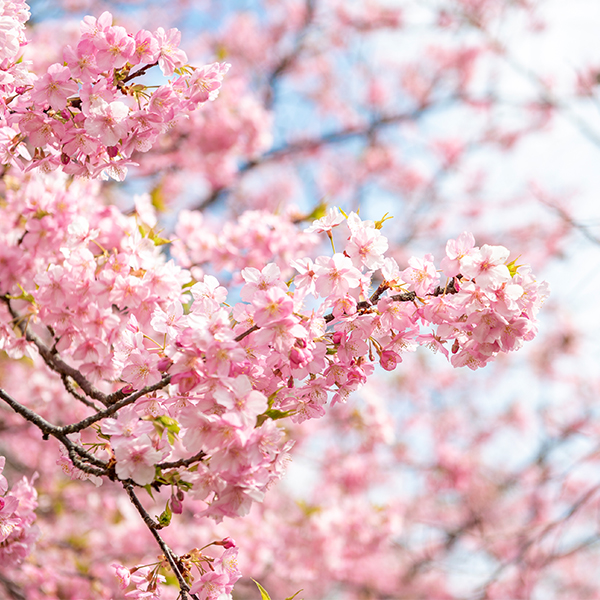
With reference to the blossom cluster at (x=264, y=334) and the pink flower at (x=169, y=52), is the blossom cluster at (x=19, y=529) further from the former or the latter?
the pink flower at (x=169, y=52)

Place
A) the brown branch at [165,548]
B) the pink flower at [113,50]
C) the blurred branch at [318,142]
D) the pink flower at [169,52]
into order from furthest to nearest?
the blurred branch at [318,142] < the pink flower at [169,52] < the pink flower at [113,50] < the brown branch at [165,548]

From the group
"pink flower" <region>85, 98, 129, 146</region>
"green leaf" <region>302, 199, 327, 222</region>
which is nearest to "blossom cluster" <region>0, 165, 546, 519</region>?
"pink flower" <region>85, 98, 129, 146</region>

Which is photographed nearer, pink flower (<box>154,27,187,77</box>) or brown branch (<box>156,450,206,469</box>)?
brown branch (<box>156,450,206,469</box>)

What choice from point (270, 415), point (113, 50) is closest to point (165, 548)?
point (270, 415)

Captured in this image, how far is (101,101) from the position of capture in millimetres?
1426

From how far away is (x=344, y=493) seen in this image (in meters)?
6.48

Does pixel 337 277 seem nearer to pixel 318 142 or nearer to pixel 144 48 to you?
pixel 144 48

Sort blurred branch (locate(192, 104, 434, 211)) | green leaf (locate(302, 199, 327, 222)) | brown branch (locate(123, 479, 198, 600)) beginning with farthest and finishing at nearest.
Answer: blurred branch (locate(192, 104, 434, 211)) < green leaf (locate(302, 199, 327, 222)) < brown branch (locate(123, 479, 198, 600))

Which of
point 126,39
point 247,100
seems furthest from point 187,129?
point 126,39

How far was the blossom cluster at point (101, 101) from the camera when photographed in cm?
142

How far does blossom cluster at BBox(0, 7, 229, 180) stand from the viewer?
1417mm

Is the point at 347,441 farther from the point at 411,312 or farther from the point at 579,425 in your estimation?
the point at 411,312

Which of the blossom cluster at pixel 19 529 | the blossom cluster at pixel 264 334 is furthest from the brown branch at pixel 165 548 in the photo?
the blossom cluster at pixel 19 529

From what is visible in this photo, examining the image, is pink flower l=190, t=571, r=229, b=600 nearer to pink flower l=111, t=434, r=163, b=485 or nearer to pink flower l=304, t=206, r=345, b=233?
pink flower l=111, t=434, r=163, b=485
